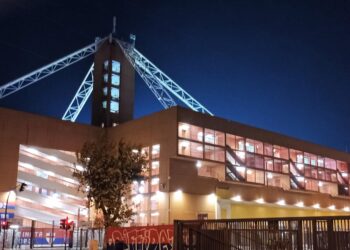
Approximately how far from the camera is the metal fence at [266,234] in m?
16.2

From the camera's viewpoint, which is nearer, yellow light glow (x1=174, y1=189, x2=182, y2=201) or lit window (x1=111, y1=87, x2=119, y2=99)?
yellow light glow (x1=174, y1=189, x2=182, y2=201)

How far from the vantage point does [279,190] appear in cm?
6431

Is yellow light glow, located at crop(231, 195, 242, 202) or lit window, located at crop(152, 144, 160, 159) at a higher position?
lit window, located at crop(152, 144, 160, 159)

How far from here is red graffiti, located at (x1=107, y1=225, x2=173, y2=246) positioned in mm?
23578

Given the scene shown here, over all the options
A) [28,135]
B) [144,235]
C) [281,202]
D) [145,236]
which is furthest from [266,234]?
[281,202]

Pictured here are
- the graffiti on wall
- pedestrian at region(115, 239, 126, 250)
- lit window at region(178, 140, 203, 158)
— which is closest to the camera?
the graffiti on wall

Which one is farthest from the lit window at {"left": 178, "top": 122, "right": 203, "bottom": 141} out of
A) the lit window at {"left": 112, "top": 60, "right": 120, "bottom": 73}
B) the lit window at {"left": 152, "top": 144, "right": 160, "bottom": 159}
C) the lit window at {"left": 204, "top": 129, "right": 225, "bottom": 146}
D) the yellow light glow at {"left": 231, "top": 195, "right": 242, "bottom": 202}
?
the lit window at {"left": 112, "top": 60, "right": 120, "bottom": 73}

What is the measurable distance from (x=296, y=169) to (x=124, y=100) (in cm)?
3060

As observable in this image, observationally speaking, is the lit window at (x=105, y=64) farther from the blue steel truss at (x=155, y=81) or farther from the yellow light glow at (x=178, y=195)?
the yellow light glow at (x=178, y=195)

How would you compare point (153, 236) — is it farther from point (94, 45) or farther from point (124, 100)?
point (94, 45)

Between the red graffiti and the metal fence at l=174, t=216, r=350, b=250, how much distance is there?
1.77 m

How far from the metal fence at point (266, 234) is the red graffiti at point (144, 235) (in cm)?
177

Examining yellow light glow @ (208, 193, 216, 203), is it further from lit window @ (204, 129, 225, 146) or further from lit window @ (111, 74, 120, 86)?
lit window @ (111, 74, 120, 86)

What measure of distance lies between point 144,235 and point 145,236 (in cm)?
15
